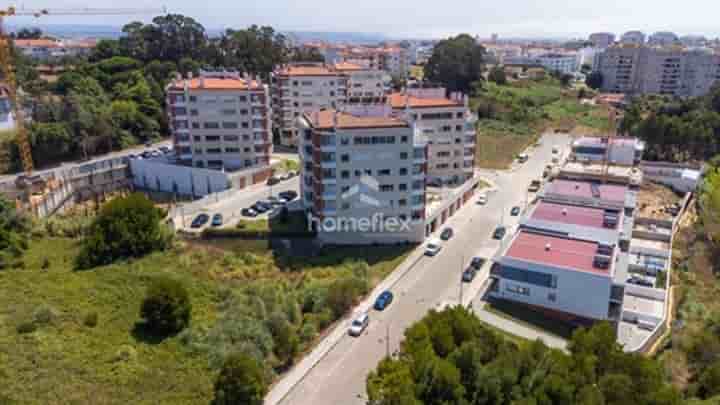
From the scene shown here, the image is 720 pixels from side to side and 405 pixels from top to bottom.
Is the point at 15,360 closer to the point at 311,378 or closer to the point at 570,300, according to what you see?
the point at 311,378

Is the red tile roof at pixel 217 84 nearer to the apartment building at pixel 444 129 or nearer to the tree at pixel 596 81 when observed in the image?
the apartment building at pixel 444 129

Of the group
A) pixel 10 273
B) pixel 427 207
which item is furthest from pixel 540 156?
pixel 10 273

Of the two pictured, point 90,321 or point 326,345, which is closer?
point 90,321

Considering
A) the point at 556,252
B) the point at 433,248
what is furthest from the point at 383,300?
the point at 556,252

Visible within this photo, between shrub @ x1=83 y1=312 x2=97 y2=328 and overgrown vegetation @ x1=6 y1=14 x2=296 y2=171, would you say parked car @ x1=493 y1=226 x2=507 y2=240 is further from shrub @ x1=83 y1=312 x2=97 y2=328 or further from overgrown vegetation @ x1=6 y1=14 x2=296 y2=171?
overgrown vegetation @ x1=6 y1=14 x2=296 y2=171

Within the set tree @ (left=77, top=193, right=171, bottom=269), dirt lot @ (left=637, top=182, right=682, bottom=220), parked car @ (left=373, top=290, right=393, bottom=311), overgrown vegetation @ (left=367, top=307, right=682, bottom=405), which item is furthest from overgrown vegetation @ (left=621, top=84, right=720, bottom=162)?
tree @ (left=77, top=193, right=171, bottom=269)

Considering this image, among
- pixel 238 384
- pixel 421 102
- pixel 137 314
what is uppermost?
pixel 421 102

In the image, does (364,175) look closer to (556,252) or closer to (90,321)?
(556,252)
